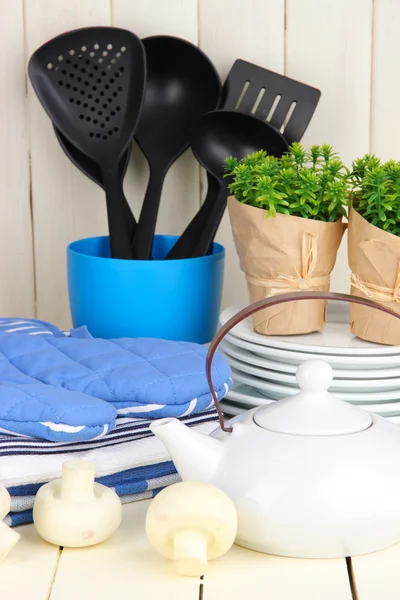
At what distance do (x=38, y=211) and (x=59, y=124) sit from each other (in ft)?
0.45

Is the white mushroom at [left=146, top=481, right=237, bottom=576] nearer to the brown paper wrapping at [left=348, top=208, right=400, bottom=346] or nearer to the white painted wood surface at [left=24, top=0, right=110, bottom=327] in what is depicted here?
the brown paper wrapping at [left=348, top=208, right=400, bottom=346]

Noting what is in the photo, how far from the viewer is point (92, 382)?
676mm

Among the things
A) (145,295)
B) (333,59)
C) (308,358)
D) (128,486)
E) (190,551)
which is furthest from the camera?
(333,59)

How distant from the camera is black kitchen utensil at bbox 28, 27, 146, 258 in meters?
0.93

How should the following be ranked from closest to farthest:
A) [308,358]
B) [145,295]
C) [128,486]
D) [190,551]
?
1. [190,551]
2. [128,486]
3. [308,358]
4. [145,295]

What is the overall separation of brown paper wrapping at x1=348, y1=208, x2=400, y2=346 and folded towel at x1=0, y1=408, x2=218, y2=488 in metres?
0.23

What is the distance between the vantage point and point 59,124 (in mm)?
935

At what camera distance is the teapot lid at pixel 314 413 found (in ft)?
1.75

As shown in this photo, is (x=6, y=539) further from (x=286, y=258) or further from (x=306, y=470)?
(x=286, y=258)

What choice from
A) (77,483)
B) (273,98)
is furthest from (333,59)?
(77,483)

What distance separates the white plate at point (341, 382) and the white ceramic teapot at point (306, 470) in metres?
0.17

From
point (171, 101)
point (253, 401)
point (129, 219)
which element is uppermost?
point (171, 101)

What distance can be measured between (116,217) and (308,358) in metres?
0.30

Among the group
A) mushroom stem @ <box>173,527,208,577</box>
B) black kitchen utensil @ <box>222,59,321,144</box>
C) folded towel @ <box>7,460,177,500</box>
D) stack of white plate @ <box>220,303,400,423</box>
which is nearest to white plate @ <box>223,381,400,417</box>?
stack of white plate @ <box>220,303,400,423</box>
